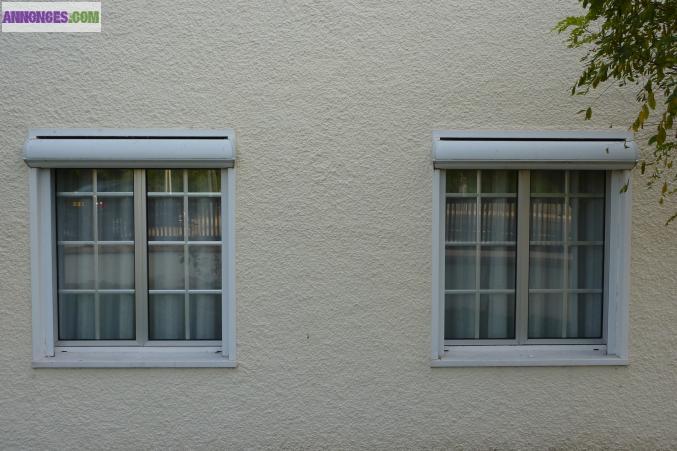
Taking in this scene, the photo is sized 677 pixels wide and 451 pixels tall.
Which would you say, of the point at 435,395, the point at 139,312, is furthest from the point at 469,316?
the point at 139,312

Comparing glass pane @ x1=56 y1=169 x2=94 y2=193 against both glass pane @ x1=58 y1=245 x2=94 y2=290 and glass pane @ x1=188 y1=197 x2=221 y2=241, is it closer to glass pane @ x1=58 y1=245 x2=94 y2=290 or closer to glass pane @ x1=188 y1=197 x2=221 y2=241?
glass pane @ x1=58 y1=245 x2=94 y2=290

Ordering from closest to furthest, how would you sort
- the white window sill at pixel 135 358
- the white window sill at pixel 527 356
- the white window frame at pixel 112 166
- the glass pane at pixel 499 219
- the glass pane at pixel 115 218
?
the white window frame at pixel 112 166
the white window sill at pixel 135 358
the white window sill at pixel 527 356
the glass pane at pixel 115 218
the glass pane at pixel 499 219

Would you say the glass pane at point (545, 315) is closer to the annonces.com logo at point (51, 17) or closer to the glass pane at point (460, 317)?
the glass pane at point (460, 317)

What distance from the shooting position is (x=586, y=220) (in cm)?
491

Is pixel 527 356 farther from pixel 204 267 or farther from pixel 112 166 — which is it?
→ pixel 112 166

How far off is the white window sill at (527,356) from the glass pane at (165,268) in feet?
7.18

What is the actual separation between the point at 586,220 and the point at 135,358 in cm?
387

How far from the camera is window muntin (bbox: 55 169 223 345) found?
15.6 feet

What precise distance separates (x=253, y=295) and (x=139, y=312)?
38.7 inches

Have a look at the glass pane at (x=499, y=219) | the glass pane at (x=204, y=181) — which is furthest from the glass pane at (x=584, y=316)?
the glass pane at (x=204, y=181)

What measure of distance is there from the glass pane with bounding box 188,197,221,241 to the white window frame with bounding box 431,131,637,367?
176cm

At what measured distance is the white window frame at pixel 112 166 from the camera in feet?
14.6

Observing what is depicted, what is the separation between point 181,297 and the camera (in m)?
4.84

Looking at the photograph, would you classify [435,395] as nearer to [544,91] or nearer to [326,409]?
[326,409]
